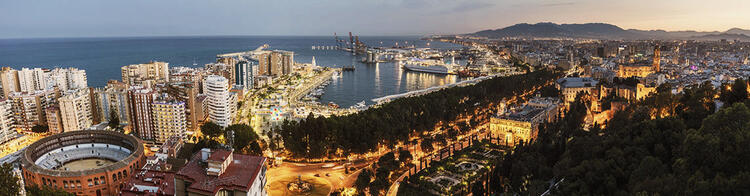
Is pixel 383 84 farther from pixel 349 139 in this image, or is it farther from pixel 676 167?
pixel 676 167

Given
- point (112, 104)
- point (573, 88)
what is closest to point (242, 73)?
point (112, 104)

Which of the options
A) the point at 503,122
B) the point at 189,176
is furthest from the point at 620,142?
the point at 189,176

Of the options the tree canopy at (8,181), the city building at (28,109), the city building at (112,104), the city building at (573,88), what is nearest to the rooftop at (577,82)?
the city building at (573,88)

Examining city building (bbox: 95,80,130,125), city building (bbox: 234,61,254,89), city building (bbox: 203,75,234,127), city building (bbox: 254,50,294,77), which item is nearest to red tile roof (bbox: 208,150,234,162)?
city building (bbox: 203,75,234,127)

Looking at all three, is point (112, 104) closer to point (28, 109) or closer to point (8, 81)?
point (28, 109)

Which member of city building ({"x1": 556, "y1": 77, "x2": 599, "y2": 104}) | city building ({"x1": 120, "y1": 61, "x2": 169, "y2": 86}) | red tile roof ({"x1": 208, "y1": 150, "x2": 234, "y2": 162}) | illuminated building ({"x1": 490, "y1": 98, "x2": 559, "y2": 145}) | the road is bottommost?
the road

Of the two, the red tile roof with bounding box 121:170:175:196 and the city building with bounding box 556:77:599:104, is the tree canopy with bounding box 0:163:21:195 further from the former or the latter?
the city building with bounding box 556:77:599:104
